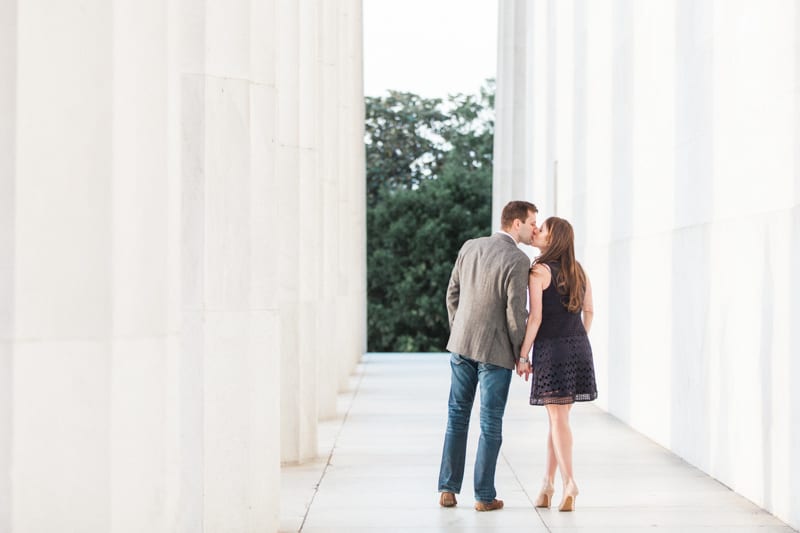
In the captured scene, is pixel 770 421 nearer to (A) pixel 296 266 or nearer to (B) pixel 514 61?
(A) pixel 296 266

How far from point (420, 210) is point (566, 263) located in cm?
4189

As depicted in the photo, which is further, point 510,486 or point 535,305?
point 510,486

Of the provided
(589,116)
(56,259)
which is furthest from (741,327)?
(589,116)

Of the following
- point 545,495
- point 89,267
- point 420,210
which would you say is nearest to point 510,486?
point 545,495

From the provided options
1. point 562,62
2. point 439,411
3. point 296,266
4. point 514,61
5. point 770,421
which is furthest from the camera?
point 514,61

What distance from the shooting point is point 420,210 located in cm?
5159

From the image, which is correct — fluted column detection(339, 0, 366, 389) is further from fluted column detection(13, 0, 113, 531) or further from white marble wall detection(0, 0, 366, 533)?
fluted column detection(13, 0, 113, 531)

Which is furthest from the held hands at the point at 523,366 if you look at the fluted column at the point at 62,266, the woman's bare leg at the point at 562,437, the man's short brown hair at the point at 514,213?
the fluted column at the point at 62,266

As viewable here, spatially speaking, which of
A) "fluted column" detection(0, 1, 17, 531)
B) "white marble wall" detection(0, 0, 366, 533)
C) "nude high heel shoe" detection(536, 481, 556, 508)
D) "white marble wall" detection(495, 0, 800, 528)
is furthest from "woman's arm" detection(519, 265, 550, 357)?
"fluted column" detection(0, 1, 17, 531)

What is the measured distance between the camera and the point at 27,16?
513 centimetres

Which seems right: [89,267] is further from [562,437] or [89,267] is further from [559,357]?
[562,437]

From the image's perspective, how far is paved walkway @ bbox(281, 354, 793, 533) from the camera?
375 inches

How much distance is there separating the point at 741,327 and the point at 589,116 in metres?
9.63

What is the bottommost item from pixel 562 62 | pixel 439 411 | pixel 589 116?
pixel 439 411
